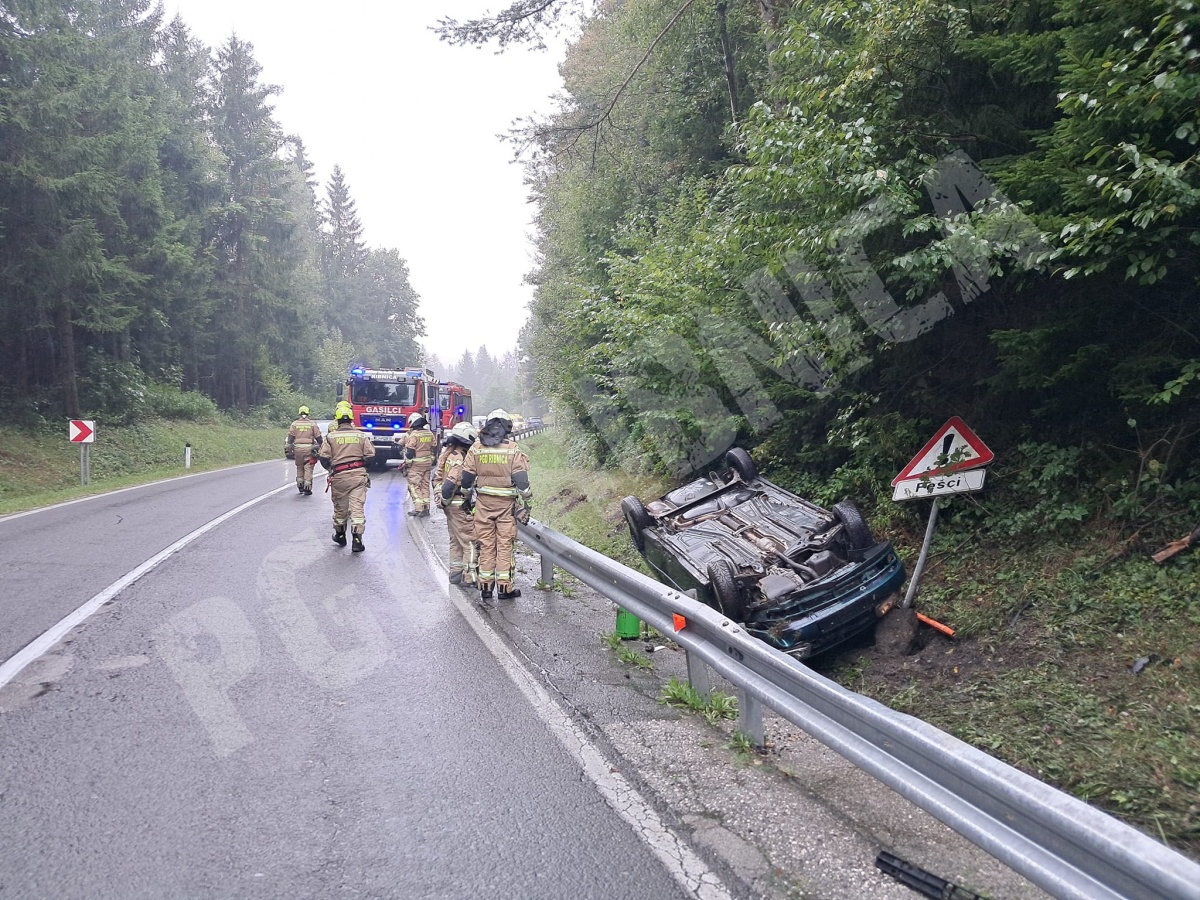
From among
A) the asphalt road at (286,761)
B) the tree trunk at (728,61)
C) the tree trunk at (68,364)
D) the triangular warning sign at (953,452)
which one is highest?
the tree trunk at (728,61)

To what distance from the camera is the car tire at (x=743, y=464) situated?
8156mm

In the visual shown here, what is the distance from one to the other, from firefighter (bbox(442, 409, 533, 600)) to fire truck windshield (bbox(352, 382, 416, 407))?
622 inches

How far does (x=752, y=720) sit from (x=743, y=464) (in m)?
4.21

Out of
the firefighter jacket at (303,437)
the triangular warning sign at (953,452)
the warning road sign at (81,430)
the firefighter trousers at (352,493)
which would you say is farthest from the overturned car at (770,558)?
the warning road sign at (81,430)

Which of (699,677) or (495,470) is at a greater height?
(495,470)

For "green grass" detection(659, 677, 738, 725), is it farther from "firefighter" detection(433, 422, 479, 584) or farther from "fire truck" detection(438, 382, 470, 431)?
"fire truck" detection(438, 382, 470, 431)

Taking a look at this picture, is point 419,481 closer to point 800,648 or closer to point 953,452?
point 800,648

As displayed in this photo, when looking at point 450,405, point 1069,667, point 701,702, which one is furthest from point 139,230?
point 1069,667

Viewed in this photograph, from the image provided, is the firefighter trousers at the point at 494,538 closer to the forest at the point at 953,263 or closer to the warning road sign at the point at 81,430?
the forest at the point at 953,263

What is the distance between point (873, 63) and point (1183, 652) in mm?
4976

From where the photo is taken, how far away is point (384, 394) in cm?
2308

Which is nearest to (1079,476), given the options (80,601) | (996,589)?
(996,589)

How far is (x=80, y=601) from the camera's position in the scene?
287 inches

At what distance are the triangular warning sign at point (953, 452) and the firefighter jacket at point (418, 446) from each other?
946 cm
